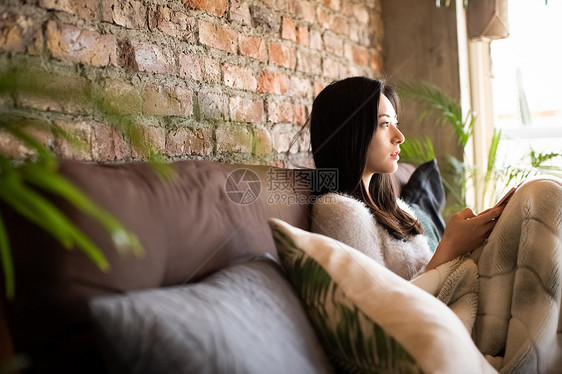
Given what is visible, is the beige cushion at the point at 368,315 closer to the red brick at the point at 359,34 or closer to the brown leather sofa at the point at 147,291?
the brown leather sofa at the point at 147,291

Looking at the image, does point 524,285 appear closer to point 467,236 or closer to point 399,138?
point 467,236

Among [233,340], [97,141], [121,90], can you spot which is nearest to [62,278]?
[233,340]

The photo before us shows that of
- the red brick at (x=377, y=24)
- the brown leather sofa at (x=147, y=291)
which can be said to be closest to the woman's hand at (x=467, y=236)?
the brown leather sofa at (x=147, y=291)

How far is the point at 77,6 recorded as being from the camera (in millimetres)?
1457

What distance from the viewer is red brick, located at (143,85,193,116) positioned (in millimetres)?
1688

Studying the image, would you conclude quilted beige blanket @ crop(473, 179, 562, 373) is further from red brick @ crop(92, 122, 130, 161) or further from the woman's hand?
red brick @ crop(92, 122, 130, 161)

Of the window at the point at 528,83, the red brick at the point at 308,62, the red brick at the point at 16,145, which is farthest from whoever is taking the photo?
the window at the point at 528,83

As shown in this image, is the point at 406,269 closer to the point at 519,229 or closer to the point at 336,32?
the point at 519,229

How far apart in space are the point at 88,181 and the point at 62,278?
0.18m

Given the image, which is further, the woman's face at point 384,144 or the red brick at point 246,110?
the red brick at point 246,110

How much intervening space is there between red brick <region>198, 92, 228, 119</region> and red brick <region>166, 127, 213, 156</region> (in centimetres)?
6

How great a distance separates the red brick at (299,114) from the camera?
95.3 inches

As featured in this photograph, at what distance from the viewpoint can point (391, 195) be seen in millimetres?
2109

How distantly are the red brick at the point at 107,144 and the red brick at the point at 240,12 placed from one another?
70 cm
